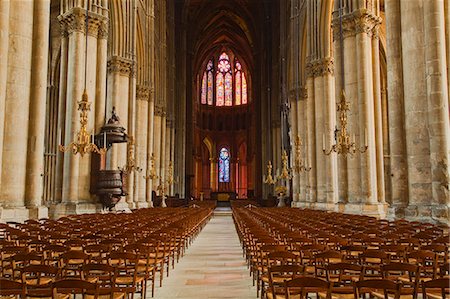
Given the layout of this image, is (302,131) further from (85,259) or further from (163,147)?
(85,259)

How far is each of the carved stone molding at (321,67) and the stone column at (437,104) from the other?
47.1 feet

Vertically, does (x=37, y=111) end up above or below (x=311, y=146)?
below

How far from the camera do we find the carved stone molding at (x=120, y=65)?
28.6m

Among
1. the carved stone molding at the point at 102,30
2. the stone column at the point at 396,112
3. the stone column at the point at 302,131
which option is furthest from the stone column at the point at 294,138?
the stone column at the point at 396,112

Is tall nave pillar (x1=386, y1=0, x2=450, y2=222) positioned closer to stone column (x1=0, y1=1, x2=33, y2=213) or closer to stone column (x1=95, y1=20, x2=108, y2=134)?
stone column (x1=0, y1=1, x2=33, y2=213)

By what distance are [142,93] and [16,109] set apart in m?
21.4

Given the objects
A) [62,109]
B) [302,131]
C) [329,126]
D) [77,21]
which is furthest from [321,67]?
[62,109]

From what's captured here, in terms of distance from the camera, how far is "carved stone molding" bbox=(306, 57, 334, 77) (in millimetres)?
29406

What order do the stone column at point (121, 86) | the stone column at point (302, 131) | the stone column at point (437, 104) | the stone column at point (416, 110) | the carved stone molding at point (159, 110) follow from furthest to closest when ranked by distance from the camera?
the carved stone molding at point (159, 110), the stone column at point (302, 131), the stone column at point (121, 86), the stone column at point (416, 110), the stone column at point (437, 104)

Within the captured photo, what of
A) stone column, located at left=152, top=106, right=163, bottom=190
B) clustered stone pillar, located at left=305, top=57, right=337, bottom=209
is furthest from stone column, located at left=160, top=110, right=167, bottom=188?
clustered stone pillar, located at left=305, top=57, right=337, bottom=209

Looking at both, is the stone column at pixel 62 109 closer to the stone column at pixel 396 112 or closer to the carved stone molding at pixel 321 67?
the stone column at pixel 396 112

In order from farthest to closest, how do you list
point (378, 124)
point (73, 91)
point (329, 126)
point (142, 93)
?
point (142, 93), point (329, 126), point (378, 124), point (73, 91)

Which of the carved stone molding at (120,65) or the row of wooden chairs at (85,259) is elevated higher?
the carved stone molding at (120,65)

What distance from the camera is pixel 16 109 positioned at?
583 inches
